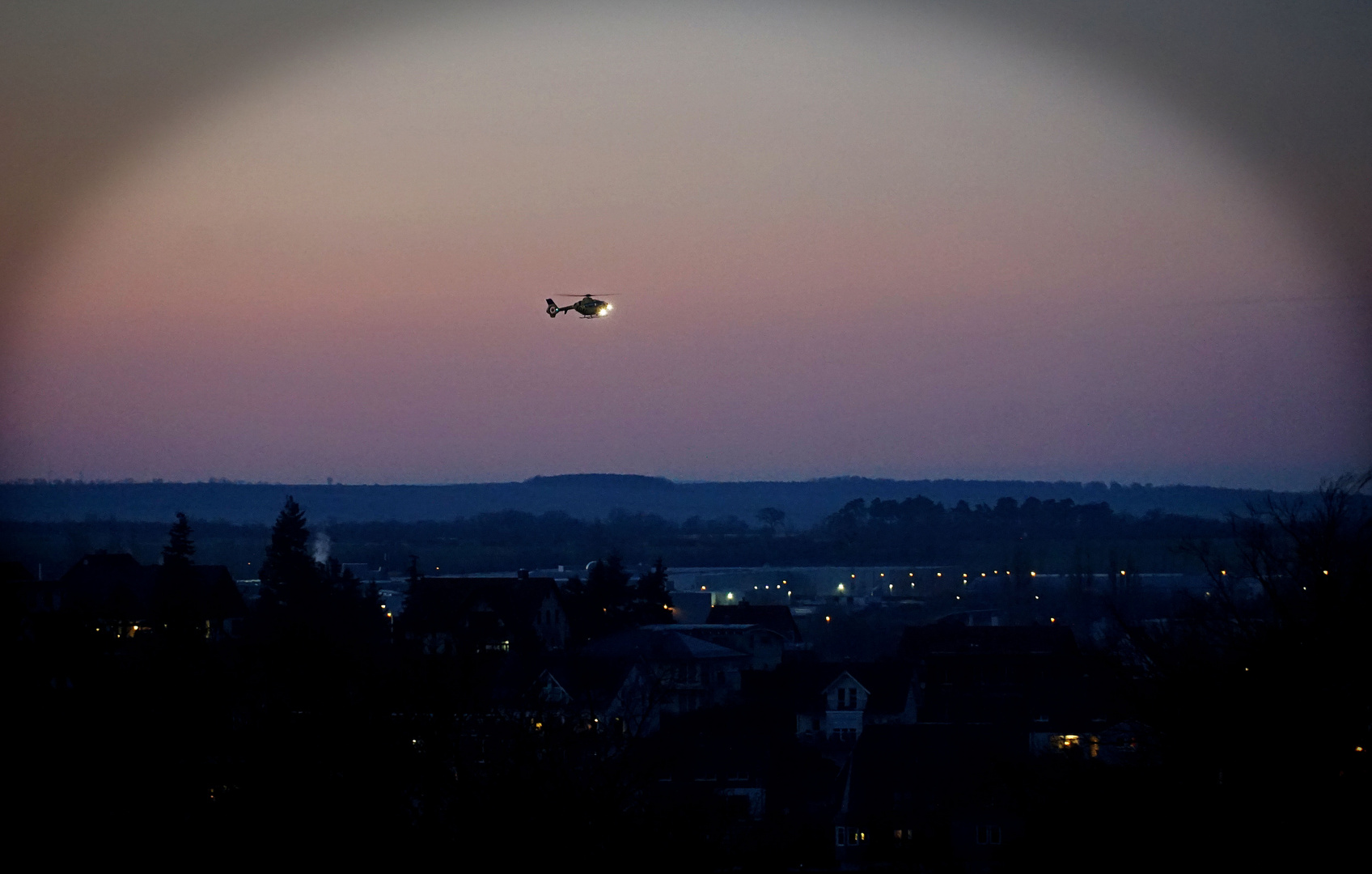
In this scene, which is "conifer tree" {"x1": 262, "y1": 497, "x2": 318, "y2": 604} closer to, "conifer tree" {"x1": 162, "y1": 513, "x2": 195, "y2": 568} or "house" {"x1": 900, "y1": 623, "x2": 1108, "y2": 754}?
"conifer tree" {"x1": 162, "y1": 513, "x2": 195, "y2": 568}

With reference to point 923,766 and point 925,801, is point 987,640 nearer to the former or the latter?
point 923,766

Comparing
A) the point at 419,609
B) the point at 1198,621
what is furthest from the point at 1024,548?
the point at 1198,621

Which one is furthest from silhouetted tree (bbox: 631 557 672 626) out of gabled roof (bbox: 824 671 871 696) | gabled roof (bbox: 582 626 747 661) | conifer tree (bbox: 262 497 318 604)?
gabled roof (bbox: 824 671 871 696)

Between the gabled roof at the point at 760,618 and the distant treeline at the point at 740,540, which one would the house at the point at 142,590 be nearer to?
the gabled roof at the point at 760,618

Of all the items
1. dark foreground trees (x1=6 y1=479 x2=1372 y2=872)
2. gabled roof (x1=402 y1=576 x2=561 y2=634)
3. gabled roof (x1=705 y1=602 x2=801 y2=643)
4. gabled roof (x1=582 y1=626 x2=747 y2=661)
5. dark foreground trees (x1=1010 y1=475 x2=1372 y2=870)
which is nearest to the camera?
dark foreground trees (x1=1010 y1=475 x2=1372 y2=870)

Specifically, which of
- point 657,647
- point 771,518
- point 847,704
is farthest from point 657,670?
point 771,518

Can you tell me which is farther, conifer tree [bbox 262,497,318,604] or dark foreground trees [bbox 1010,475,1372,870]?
conifer tree [bbox 262,497,318,604]
